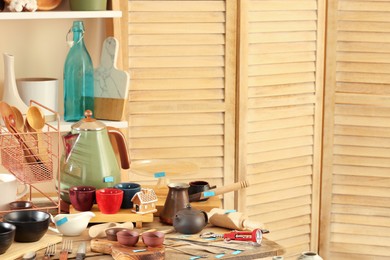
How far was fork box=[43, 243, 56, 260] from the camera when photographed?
2275mm

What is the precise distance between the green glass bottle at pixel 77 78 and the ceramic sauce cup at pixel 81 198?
40 cm

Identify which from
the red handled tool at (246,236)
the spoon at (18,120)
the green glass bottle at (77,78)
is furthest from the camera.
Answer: the green glass bottle at (77,78)

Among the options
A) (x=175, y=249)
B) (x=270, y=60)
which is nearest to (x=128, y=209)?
(x=175, y=249)

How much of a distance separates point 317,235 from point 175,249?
1570 mm

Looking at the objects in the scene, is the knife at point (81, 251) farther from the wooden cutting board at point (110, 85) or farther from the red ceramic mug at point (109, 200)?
the wooden cutting board at point (110, 85)

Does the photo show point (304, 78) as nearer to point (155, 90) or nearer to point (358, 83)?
point (358, 83)

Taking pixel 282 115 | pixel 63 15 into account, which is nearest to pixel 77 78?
pixel 63 15

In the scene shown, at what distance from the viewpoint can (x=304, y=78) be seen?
3.62m

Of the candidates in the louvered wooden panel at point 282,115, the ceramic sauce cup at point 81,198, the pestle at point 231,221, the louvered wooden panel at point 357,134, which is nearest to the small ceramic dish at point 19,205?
the ceramic sauce cup at point 81,198

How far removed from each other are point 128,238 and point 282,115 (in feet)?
4.73

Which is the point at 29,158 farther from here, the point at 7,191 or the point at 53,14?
the point at 53,14

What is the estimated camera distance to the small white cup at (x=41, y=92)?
9.34ft

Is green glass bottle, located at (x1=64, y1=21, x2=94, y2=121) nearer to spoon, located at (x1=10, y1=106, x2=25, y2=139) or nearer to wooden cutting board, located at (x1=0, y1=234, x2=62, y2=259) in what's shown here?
spoon, located at (x1=10, y1=106, x2=25, y2=139)

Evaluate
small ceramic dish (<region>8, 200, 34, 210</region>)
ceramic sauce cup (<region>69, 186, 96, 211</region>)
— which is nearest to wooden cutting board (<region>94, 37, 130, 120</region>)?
ceramic sauce cup (<region>69, 186, 96, 211</region>)
